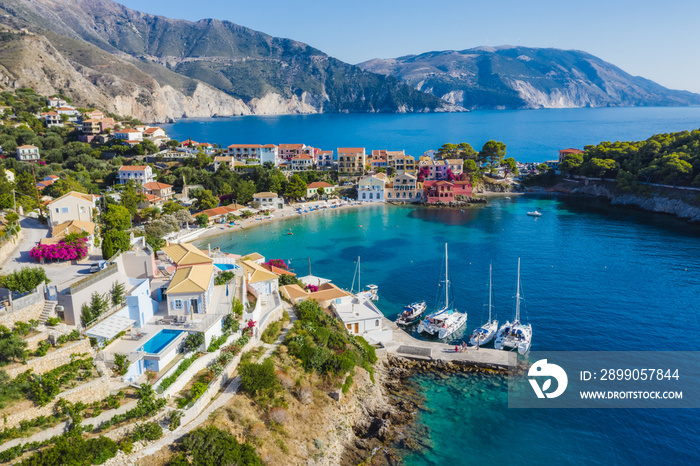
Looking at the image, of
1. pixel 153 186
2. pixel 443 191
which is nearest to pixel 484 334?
pixel 443 191

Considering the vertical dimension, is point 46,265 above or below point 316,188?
below

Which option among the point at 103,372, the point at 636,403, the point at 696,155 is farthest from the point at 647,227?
the point at 103,372

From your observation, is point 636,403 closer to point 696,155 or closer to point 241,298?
point 241,298

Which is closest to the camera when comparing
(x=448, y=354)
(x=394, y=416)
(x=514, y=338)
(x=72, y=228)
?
(x=394, y=416)

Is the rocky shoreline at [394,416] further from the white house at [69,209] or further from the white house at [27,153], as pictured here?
the white house at [27,153]

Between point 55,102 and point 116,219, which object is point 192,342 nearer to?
point 116,219

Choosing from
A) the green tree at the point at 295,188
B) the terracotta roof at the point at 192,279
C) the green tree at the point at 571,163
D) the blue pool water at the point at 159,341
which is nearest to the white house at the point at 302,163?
the green tree at the point at 295,188
